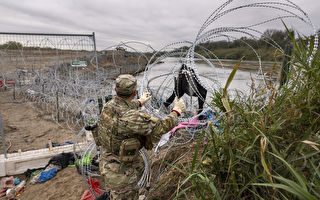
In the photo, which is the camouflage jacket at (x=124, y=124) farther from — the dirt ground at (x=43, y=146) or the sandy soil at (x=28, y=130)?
the sandy soil at (x=28, y=130)

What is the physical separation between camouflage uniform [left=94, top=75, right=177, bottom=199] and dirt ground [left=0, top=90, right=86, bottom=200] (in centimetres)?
155

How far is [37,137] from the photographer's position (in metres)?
6.43

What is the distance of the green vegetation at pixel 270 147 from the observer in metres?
1.32

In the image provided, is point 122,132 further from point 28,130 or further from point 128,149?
point 28,130

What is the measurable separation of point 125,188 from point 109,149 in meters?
0.62

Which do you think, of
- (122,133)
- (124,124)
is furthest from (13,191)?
(124,124)

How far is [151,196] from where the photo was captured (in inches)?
122

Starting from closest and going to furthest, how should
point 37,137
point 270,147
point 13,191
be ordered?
point 270,147
point 13,191
point 37,137

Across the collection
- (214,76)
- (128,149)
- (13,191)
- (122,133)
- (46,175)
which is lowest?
(13,191)

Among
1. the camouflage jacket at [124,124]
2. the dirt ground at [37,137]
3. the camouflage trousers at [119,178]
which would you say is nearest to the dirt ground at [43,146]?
the dirt ground at [37,137]

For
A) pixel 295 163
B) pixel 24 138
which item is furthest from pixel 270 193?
pixel 24 138

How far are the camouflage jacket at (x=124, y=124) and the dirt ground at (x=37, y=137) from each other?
1974 mm

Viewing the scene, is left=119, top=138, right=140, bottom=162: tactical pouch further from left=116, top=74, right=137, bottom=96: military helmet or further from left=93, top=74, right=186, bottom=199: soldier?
left=116, top=74, right=137, bottom=96: military helmet

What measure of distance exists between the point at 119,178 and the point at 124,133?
749 mm
